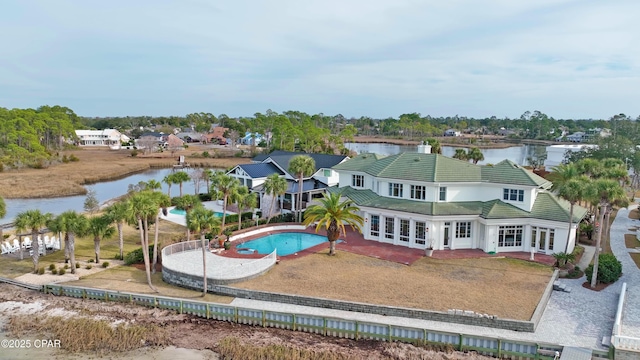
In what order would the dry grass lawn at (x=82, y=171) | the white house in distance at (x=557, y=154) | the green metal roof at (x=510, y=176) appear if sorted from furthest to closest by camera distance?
the white house in distance at (x=557, y=154) < the dry grass lawn at (x=82, y=171) < the green metal roof at (x=510, y=176)

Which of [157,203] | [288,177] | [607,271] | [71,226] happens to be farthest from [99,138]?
[607,271]

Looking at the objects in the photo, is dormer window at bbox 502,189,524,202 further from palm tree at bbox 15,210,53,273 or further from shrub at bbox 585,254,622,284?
palm tree at bbox 15,210,53,273

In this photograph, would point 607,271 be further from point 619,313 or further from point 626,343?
point 626,343

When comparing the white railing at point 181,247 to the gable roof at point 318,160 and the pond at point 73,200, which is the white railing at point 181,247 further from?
the pond at point 73,200

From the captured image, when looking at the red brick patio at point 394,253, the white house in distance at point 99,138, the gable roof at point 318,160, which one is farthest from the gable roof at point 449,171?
the white house in distance at point 99,138

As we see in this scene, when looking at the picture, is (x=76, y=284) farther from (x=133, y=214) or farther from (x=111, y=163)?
(x=111, y=163)

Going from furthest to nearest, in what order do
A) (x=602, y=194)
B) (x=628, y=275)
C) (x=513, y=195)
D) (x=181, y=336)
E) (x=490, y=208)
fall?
1. (x=513, y=195)
2. (x=490, y=208)
3. (x=628, y=275)
4. (x=602, y=194)
5. (x=181, y=336)
